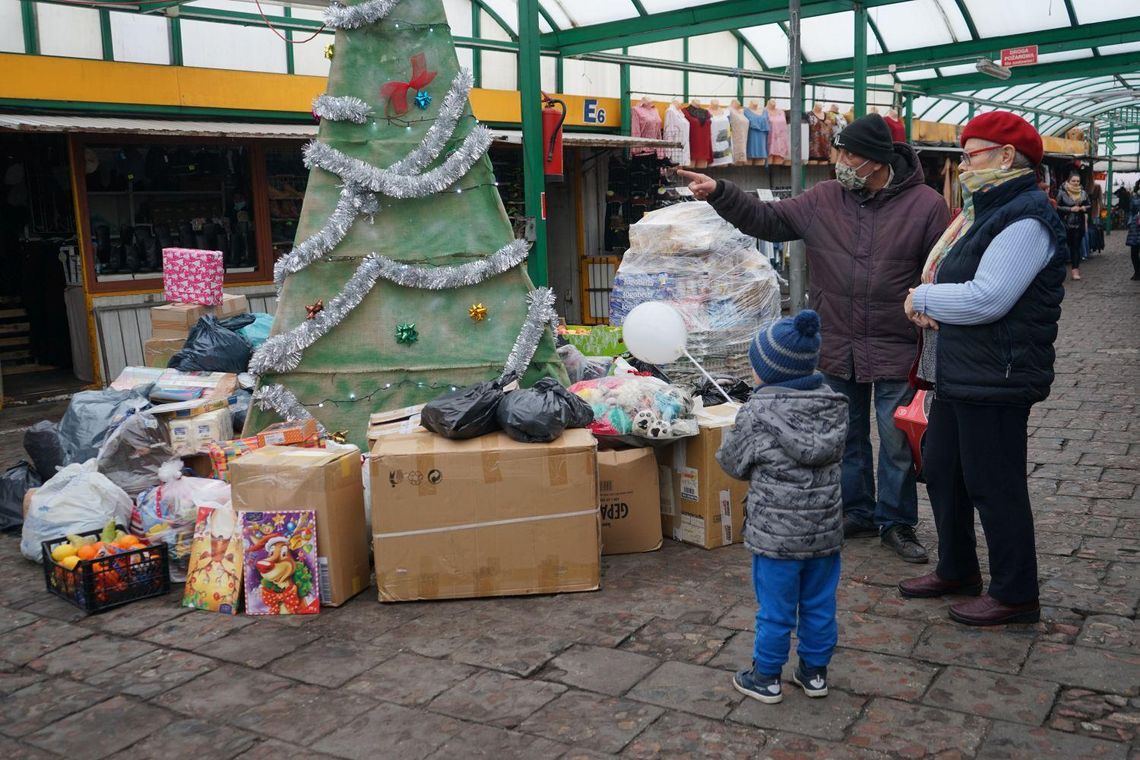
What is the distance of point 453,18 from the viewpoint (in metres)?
13.7

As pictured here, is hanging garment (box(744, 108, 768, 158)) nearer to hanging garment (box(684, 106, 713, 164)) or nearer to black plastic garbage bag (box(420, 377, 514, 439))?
hanging garment (box(684, 106, 713, 164))

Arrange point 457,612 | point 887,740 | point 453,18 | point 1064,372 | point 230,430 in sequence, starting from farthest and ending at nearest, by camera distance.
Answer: point 453,18 < point 1064,372 < point 230,430 < point 457,612 < point 887,740

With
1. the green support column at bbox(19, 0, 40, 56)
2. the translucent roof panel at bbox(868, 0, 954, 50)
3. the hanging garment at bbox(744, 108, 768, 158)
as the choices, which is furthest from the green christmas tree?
the translucent roof panel at bbox(868, 0, 954, 50)

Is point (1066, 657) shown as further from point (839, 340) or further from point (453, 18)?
point (453, 18)

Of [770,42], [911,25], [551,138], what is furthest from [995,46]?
[551,138]

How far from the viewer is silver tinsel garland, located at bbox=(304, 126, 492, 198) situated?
229 inches

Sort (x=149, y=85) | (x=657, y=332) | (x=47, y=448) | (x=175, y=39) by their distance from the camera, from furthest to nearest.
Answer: (x=175, y=39) < (x=149, y=85) < (x=47, y=448) < (x=657, y=332)

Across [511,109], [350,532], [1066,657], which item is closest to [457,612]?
[350,532]

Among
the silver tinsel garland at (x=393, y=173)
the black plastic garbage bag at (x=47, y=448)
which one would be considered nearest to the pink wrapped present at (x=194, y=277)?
the black plastic garbage bag at (x=47, y=448)

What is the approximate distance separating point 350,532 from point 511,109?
10348mm

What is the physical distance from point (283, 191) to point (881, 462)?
8.42 meters

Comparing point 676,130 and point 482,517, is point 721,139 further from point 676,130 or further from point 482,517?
point 482,517

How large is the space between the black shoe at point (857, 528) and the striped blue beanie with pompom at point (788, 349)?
75.0 inches

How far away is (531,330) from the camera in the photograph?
20.0 ft
